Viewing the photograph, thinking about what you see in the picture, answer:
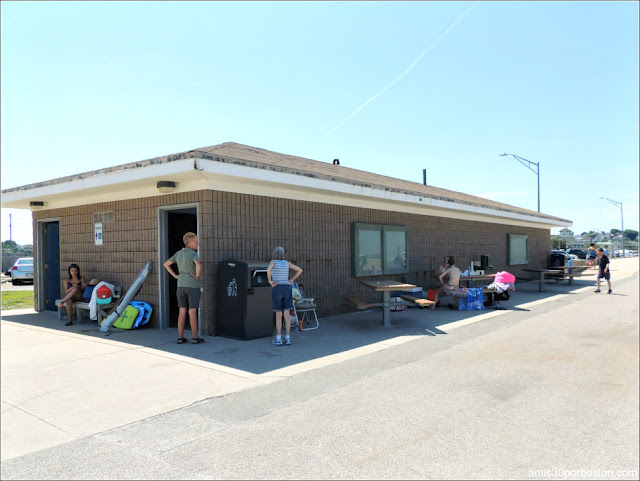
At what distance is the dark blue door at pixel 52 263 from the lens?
39.1 feet

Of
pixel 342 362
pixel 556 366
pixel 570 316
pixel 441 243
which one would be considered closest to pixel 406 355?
pixel 342 362

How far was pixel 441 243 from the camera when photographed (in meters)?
15.2

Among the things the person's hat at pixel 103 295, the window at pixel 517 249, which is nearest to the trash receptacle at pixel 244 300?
the person's hat at pixel 103 295

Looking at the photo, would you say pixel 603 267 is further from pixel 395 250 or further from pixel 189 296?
pixel 189 296

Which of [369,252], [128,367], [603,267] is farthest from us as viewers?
[603,267]

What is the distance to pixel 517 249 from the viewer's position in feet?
69.4

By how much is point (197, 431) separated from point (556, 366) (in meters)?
4.49

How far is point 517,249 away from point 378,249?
1167 cm

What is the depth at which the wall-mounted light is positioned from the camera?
8.36 m

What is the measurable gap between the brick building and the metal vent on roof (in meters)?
0.02

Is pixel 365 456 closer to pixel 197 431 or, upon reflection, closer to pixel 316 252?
pixel 197 431

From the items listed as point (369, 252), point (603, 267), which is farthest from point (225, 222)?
point (603, 267)

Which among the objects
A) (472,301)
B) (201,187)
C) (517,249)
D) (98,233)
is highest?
(201,187)

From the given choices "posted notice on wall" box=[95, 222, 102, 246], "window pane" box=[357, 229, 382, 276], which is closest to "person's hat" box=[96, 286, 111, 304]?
"posted notice on wall" box=[95, 222, 102, 246]
